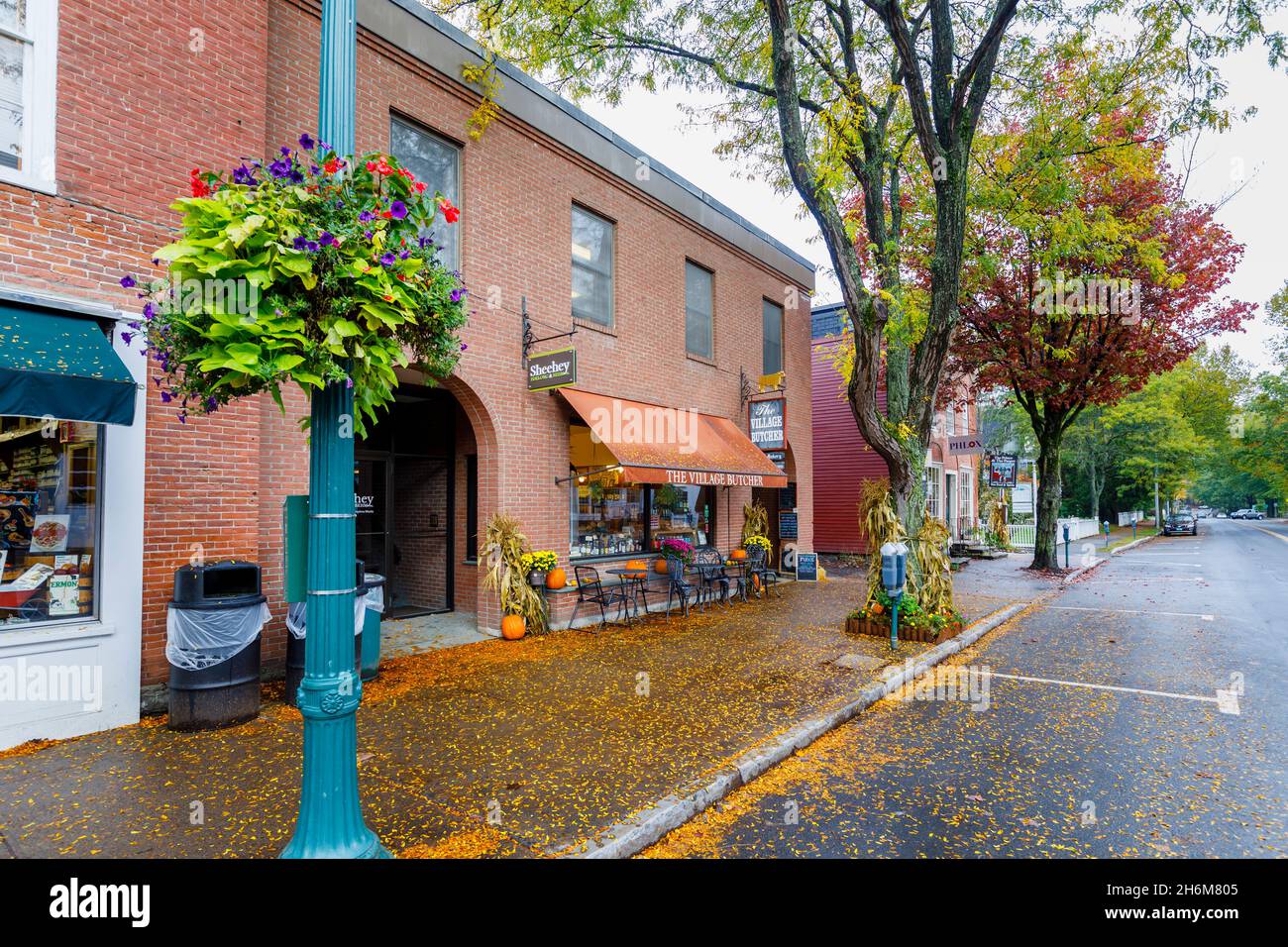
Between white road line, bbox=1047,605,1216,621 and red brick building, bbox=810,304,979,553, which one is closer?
white road line, bbox=1047,605,1216,621

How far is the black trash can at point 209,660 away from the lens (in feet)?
16.9

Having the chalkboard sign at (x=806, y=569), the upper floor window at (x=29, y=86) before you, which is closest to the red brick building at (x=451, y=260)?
the upper floor window at (x=29, y=86)

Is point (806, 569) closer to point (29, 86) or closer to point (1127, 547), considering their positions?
point (29, 86)

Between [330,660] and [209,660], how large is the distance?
3.13 meters

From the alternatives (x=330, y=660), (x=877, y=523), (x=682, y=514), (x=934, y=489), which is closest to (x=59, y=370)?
(x=330, y=660)

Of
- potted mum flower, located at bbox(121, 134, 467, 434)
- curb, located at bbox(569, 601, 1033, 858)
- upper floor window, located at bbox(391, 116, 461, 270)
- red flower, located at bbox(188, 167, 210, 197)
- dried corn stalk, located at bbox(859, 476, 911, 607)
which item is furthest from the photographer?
dried corn stalk, located at bbox(859, 476, 911, 607)

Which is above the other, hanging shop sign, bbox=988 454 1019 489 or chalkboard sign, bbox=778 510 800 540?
hanging shop sign, bbox=988 454 1019 489

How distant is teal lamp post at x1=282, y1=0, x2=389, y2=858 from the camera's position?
9.51ft

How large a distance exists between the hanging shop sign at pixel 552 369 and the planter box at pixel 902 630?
534 centimetres

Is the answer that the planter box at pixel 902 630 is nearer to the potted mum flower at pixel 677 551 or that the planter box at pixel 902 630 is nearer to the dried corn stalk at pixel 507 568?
the potted mum flower at pixel 677 551

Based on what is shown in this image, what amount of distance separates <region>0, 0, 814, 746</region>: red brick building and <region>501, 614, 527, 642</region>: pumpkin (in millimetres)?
329

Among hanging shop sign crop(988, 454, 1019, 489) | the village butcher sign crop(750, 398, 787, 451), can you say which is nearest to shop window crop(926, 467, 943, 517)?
hanging shop sign crop(988, 454, 1019, 489)

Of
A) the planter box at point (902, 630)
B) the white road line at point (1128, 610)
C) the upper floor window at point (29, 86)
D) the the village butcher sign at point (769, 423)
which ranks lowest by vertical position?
the white road line at point (1128, 610)

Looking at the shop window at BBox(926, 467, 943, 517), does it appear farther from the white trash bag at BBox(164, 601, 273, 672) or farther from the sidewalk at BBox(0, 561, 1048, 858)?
the white trash bag at BBox(164, 601, 273, 672)
